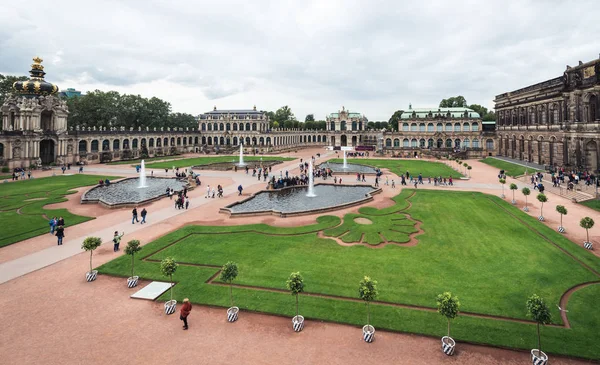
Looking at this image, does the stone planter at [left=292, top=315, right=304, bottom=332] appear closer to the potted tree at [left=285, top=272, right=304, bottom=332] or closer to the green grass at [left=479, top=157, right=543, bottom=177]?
the potted tree at [left=285, top=272, right=304, bottom=332]

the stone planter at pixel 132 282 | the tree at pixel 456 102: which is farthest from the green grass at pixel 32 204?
the tree at pixel 456 102

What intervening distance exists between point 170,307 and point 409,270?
13.2 metres

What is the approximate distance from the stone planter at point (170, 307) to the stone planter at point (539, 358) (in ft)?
48.7

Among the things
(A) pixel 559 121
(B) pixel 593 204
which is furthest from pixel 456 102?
(B) pixel 593 204

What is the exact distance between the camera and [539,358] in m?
11.6

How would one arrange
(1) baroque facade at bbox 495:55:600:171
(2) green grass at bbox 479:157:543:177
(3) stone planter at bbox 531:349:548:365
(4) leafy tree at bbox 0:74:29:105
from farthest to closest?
1. (4) leafy tree at bbox 0:74:29:105
2. (2) green grass at bbox 479:157:543:177
3. (1) baroque facade at bbox 495:55:600:171
4. (3) stone planter at bbox 531:349:548:365

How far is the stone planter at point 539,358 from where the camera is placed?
1158cm

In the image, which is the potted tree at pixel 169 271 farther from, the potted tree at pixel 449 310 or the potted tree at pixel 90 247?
the potted tree at pixel 449 310

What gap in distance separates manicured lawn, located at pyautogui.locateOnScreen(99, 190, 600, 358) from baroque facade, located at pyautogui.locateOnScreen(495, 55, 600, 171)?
117 ft

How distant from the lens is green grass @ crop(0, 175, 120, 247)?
27445mm

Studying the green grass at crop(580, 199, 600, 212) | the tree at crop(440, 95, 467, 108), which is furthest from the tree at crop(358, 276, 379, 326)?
the tree at crop(440, 95, 467, 108)

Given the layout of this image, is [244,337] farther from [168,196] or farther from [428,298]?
[168,196]

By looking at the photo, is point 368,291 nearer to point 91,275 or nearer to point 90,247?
point 91,275

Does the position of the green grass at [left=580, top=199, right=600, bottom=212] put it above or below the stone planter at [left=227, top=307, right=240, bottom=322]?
above
